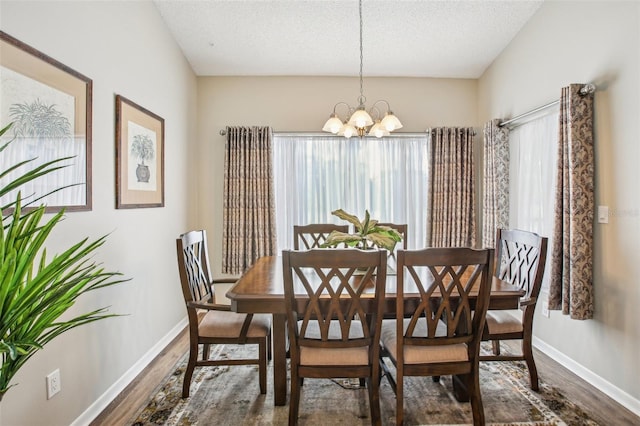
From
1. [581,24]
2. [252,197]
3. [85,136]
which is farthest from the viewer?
[252,197]

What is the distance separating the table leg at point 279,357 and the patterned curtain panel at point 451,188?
98.0 inches

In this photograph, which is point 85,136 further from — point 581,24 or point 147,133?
point 581,24

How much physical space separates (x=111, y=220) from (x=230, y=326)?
103 centimetres

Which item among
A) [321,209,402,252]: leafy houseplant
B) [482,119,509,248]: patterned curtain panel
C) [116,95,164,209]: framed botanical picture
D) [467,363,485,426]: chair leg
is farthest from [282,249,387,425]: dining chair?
[482,119,509,248]: patterned curtain panel

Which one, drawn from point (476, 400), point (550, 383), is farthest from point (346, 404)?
point (550, 383)

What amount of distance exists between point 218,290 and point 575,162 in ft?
11.7

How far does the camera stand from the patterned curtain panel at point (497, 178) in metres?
3.59

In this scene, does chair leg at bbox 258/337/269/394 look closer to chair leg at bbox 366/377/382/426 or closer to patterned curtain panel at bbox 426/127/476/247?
chair leg at bbox 366/377/382/426

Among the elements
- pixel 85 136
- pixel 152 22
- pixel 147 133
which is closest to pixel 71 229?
pixel 85 136

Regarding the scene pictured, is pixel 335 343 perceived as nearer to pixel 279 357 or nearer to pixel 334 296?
pixel 334 296

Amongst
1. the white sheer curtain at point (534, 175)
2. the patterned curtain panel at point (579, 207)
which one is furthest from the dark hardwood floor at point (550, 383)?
the white sheer curtain at point (534, 175)

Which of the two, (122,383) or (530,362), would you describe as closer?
(530,362)

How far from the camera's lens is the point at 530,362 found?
2.32 metres

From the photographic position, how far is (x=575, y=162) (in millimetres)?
2455
